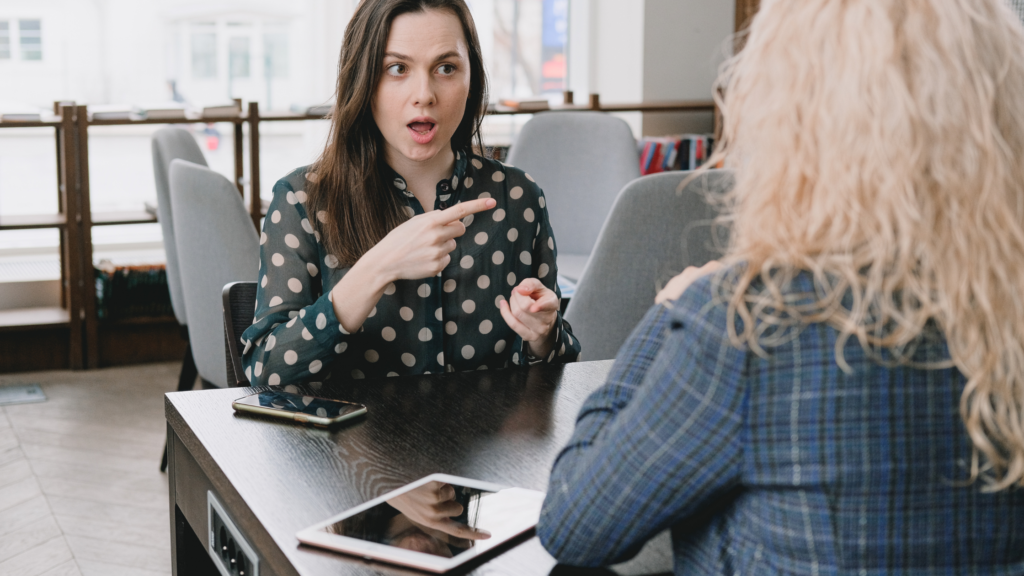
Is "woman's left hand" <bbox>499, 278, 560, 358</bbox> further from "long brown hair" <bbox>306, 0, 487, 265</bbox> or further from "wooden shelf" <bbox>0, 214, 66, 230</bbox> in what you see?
"wooden shelf" <bbox>0, 214, 66, 230</bbox>

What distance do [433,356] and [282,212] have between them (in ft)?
1.03

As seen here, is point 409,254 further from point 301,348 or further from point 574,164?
point 574,164

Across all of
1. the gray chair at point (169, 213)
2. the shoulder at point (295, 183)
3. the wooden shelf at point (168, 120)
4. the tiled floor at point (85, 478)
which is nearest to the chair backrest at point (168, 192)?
the gray chair at point (169, 213)

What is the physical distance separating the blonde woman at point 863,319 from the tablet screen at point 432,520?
0.23 m

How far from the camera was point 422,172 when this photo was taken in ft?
5.19

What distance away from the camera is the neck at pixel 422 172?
1562 millimetres

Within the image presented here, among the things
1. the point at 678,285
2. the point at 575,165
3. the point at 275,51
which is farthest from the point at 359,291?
the point at 275,51

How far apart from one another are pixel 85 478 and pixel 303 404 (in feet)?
6.75

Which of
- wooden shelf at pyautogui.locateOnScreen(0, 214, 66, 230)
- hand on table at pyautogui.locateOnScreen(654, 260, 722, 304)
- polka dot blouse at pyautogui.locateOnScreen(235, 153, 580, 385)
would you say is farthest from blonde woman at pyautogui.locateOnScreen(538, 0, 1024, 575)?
wooden shelf at pyautogui.locateOnScreen(0, 214, 66, 230)

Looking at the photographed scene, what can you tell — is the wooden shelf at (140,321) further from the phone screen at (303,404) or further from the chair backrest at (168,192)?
the phone screen at (303,404)

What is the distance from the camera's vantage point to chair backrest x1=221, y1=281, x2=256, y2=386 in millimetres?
1561

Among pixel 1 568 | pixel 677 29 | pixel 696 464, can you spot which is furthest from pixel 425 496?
pixel 677 29

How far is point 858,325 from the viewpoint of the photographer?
58cm

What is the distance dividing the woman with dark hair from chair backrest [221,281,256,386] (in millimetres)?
129
